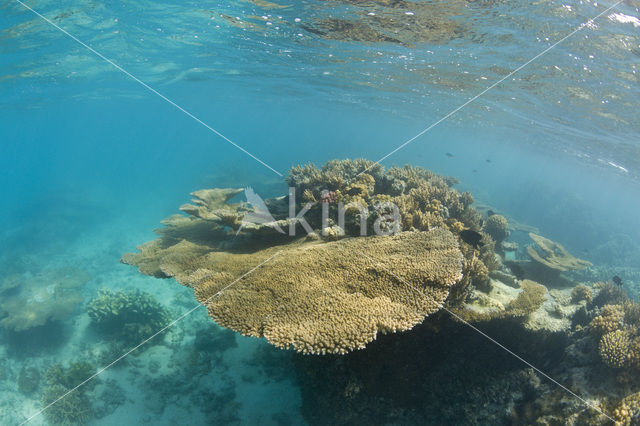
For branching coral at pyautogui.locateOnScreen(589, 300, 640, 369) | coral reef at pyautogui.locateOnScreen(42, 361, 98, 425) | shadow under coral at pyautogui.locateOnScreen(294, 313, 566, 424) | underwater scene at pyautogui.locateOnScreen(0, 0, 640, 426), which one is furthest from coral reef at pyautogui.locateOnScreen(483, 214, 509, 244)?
coral reef at pyautogui.locateOnScreen(42, 361, 98, 425)

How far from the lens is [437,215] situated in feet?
23.6

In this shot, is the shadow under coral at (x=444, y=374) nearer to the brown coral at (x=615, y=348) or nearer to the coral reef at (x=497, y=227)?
the brown coral at (x=615, y=348)

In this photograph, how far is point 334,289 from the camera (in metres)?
4.37

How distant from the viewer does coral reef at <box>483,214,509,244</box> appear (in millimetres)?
10400

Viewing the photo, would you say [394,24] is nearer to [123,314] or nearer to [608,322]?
[608,322]

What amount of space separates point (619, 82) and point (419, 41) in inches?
351

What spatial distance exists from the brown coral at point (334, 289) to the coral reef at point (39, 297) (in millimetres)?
11813

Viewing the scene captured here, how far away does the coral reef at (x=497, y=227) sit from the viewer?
34.1ft

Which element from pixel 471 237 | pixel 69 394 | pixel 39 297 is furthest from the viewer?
pixel 39 297

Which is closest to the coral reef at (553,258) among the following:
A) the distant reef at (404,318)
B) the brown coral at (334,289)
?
the distant reef at (404,318)

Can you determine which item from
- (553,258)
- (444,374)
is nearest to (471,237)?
(444,374)

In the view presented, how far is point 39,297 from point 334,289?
18005 millimetres

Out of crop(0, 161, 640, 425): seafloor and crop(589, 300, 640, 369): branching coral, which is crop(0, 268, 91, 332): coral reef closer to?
crop(0, 161, 640, 425): seafloor

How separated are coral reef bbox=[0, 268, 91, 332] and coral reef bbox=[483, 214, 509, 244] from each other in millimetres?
18497
